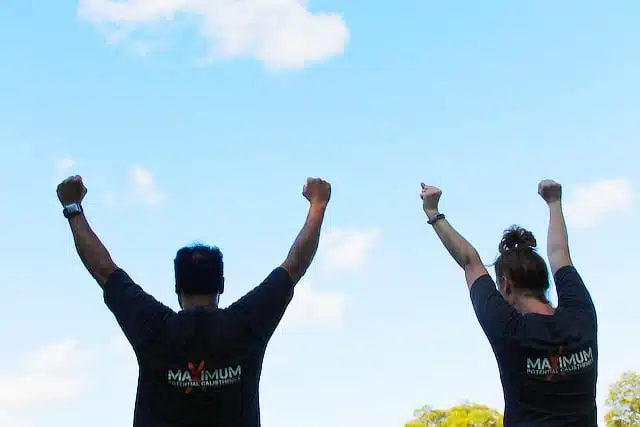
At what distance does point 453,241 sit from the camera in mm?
4500

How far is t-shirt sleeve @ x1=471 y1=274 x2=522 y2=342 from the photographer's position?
13.0 ft

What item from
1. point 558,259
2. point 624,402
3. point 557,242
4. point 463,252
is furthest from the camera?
point 624,402

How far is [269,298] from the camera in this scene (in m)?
3.71

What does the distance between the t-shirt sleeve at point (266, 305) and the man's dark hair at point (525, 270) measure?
4.45ft

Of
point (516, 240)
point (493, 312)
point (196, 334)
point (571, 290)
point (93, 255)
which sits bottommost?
point (196, 334)

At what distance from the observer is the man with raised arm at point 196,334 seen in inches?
137

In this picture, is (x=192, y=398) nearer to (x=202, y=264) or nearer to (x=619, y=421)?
(x=202, y=264)

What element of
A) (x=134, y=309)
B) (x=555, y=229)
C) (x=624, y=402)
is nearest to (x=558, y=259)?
(x=555, y=229)

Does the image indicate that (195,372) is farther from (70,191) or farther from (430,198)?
(430,198)

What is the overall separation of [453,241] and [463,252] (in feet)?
0.35

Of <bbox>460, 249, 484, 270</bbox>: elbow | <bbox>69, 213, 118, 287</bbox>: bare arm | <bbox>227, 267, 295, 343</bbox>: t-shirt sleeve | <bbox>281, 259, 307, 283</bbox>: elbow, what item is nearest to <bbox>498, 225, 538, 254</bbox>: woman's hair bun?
<bbox>460, 249, 484, 270</bbox>: elbow

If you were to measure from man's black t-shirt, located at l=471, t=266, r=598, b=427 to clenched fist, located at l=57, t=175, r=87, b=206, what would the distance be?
2423 millimetres

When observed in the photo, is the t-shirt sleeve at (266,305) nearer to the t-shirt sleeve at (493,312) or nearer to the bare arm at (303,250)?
the bare arm at (303,250)

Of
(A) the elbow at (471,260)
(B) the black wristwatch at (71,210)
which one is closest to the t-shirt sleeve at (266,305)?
(B) the black wristwatch at (71,210)
